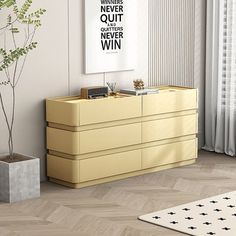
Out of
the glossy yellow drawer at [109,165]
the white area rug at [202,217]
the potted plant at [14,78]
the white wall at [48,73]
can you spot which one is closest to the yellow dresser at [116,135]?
the glossy yellow drawer at [109,165]

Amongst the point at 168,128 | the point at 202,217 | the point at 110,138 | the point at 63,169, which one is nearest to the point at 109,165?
the point at 110,138

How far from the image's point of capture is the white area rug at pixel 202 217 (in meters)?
4.65

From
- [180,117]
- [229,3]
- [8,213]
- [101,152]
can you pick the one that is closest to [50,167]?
[101,152]

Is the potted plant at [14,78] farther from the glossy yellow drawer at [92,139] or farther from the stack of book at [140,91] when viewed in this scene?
the stack of book at [140,91]

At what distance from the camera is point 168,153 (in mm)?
6445

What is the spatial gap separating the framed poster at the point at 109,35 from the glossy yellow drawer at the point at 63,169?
87 centimetres

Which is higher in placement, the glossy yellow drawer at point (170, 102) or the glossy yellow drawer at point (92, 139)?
the glossy yellow drawer at point (170, 102)

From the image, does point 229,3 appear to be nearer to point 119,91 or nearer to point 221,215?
point 119,91

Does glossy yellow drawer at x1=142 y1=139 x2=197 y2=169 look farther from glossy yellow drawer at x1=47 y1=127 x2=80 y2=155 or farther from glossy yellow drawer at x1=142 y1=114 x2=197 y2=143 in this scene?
glossy yellow drawer at x1=47 y1=127 x2=80 y2=155

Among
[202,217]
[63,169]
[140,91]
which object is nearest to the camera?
[202,217]

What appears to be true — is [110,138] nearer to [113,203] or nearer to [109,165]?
[109,165]

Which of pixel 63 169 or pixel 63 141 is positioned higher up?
pixel 63 141

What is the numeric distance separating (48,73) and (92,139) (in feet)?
2.30

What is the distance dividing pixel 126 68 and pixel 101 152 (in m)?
1.00
